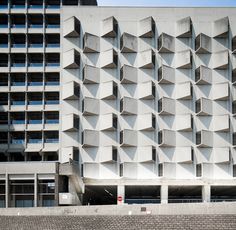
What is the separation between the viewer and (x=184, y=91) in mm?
51312

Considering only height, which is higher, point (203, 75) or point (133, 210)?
point (203, 75)

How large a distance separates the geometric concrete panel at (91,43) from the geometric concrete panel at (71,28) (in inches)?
54.5

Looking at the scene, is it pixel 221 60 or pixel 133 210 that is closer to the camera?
A: pixel 133 210

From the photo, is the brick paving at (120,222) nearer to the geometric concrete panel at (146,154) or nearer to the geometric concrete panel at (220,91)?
the geometric concrete panel at (146,154)

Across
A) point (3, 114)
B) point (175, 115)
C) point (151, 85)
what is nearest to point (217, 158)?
point (175, 115)

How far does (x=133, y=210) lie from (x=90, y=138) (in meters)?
17.1

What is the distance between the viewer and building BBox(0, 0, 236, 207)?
5041 cm

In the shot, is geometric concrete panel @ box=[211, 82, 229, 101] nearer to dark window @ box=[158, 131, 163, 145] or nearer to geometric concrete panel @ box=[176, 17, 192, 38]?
geometric concrete panel @ box=[176, 17, 192, 38]

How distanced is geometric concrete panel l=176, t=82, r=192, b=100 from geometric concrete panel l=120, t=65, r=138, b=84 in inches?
232

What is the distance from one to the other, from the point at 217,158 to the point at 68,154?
19.3 m

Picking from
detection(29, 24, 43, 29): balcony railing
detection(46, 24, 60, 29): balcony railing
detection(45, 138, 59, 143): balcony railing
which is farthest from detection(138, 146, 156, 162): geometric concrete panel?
detection(29, 24, 43, 29): balcony railing

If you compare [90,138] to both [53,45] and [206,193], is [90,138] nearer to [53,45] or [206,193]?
[53,45]

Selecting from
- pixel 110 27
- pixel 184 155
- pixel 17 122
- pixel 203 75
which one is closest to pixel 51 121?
pixel 17 122

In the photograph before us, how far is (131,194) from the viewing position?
60.5 metres
